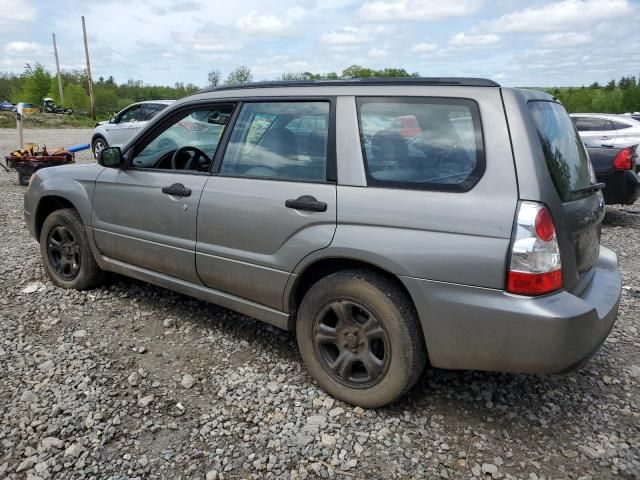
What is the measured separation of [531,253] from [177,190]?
7.53 ft

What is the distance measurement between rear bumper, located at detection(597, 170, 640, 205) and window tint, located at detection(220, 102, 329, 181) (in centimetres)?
629

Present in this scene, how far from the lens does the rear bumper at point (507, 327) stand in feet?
7.60

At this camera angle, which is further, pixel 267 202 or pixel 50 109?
pixel 50 109

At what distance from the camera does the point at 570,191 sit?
2604 mm

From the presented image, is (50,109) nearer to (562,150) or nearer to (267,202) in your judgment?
(267,202)

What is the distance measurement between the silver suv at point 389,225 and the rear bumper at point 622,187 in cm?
513

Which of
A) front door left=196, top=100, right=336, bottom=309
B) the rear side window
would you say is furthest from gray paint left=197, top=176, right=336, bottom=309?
the rear side window

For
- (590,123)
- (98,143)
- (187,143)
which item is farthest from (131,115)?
(187,143)

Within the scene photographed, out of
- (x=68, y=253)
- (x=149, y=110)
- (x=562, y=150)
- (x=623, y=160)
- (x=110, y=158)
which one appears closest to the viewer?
(x=562, y=150)

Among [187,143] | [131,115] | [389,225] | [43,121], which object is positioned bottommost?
[389,225]

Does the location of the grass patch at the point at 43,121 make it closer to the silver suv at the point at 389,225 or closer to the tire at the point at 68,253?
the tire at the point at 68,253

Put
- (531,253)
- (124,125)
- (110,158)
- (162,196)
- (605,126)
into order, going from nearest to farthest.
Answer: (531,253), (162,196), (110,158), (605,126), (124,125)

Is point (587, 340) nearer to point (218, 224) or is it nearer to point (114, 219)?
point (218, 224)

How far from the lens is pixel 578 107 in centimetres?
6500
